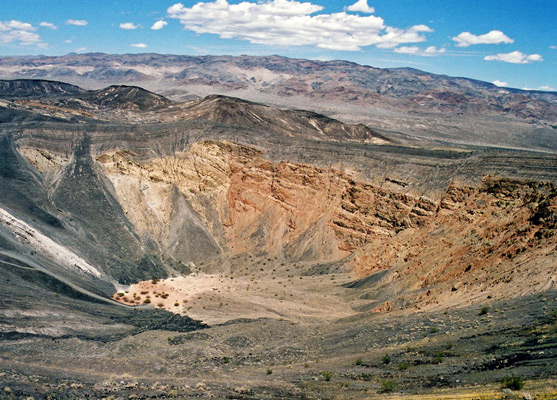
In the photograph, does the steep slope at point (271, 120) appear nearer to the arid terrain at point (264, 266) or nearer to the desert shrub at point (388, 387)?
Result: the arid terrain at point (264, 266)

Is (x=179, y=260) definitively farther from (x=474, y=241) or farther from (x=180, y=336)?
(x=474, y=241)

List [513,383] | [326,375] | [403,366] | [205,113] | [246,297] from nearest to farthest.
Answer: [513,383] → [403,366] → [326,375] → [246,297] → [205,113]

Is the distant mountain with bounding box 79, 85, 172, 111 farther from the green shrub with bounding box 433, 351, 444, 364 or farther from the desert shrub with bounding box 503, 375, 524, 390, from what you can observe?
the desert shrub with bounding box 503, 375, 524, 390

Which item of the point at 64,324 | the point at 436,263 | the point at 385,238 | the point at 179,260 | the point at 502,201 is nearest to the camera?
the point at 64,324

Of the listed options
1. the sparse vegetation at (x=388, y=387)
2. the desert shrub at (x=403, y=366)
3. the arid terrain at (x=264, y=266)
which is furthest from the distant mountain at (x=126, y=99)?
the sparse vegetation at (x=388, y=387)

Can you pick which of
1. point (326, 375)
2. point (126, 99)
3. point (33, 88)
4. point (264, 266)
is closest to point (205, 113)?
point (126, 99)

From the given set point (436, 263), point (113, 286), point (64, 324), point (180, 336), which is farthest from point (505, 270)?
point (113, 286)

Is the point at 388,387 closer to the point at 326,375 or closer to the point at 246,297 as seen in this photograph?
the point at 326,375
